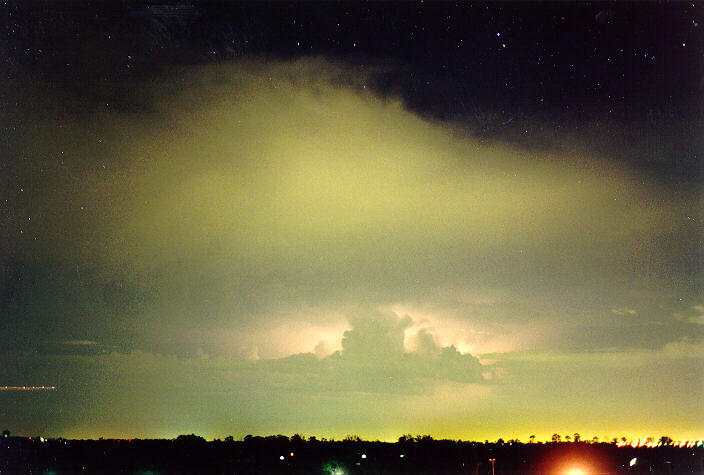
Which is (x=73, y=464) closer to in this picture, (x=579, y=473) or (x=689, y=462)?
(x=579, y=473)

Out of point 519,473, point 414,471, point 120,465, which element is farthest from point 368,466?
point 120,465

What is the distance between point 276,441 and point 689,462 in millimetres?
98183

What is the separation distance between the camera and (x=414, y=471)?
106875mm

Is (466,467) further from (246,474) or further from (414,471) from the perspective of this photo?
(246,474)

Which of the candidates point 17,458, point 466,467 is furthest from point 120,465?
point 466,467

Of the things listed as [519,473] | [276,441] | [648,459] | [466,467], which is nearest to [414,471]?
[466,467]

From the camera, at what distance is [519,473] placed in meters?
93.6

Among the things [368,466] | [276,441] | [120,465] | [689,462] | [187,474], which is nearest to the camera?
[187,474]

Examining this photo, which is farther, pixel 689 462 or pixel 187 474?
pixel 689 462

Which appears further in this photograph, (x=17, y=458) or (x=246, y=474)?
(x=17, y=458)

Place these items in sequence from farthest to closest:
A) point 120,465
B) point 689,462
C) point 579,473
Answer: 1. point 689,462
2. point 120,465
3. point 579,473

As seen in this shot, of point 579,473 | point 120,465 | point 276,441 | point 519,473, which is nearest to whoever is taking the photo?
point 579,473

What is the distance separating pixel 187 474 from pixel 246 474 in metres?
7.29

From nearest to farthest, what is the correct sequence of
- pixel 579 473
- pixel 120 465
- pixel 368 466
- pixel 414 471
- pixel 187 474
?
pixel 579 473 < pixel 187 474 < pixel 120 465 < pixel 414 471 < pixel 368 466
